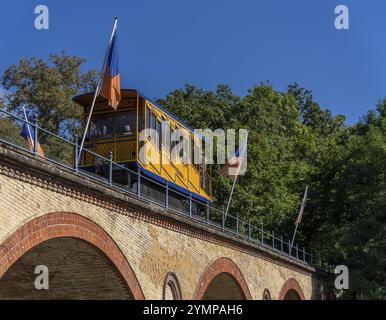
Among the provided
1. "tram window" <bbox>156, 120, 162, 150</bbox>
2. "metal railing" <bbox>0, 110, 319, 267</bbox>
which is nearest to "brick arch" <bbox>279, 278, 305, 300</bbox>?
"metal railing" <bbox>0, 110, 319, 267</bbox>

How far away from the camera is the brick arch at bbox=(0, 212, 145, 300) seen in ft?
39.0

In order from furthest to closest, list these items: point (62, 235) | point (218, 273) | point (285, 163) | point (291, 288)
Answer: point (285, 163) → point (291, 288) → point (218, 273) → point (62, 235)

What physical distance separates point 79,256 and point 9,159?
4.40 m

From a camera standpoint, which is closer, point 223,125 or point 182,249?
point 182,249

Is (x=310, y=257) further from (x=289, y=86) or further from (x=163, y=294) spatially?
(x=289, y=86)

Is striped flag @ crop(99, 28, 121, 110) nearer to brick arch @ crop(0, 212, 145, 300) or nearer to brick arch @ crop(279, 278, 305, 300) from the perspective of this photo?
brick arch @ crop(0, 212, 145, 300)

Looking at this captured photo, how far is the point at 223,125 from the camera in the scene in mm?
49031

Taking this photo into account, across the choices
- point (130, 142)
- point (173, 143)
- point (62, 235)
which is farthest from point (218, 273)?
point (62, 235)

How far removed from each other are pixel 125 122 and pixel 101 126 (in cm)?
94

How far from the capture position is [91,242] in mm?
14656

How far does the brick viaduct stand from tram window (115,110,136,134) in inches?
126

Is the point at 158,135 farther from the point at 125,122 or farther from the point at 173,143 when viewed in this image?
the point at 173,143
